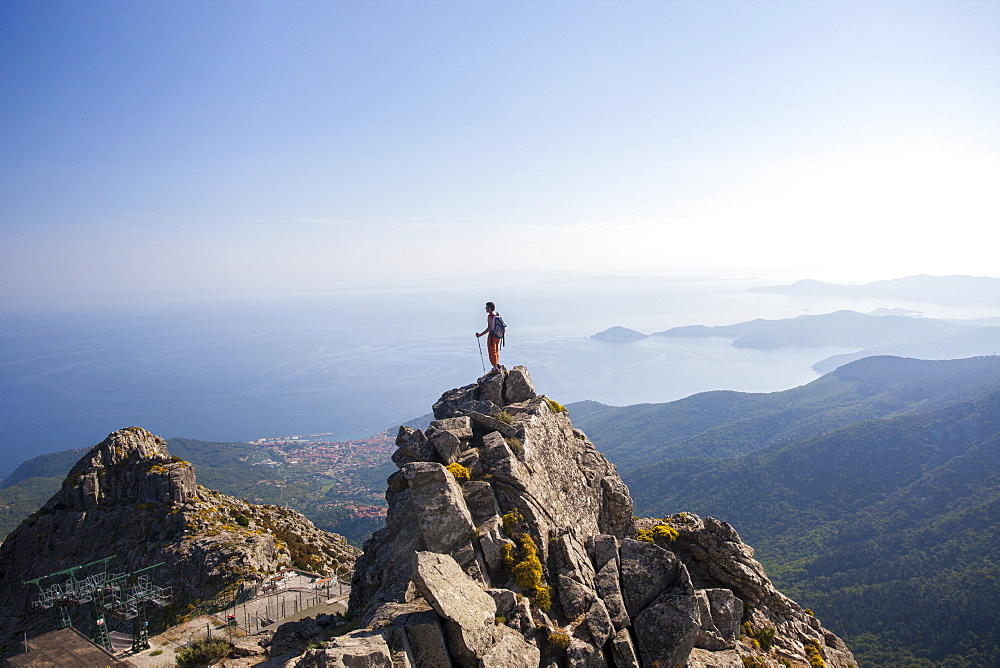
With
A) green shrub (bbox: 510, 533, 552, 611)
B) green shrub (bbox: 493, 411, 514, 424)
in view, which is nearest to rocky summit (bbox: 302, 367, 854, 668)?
green shrub (bbox: 510, 533, 552, 611)

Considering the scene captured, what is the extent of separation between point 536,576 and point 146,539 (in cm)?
3683

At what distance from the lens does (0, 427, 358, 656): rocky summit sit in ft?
110

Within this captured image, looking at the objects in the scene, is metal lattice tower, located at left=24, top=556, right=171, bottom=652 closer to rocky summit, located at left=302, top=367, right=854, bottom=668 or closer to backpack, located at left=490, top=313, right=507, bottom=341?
rocky summit, located at left=302, top=367, right=854, bottom=668

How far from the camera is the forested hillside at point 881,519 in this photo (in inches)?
3770

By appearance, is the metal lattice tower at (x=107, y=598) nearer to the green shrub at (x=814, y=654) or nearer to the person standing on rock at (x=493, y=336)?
the person standing on rock at (x=493, y=336)

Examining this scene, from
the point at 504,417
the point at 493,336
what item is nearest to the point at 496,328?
the point at 493,336

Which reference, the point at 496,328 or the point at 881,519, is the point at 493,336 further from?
the point at 881,519

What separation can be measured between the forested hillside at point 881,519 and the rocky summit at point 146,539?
102148 millimetres

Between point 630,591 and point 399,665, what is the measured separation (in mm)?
8389

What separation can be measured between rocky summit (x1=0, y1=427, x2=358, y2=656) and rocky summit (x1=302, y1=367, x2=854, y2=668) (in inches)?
860

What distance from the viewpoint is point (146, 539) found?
37531 millimetres

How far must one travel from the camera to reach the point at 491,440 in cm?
2009

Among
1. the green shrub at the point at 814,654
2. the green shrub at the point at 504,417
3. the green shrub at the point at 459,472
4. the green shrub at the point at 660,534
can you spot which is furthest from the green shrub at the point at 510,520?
the green shrub at the point at 814,654

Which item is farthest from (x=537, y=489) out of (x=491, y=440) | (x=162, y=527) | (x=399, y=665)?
(x=162, y=527)
